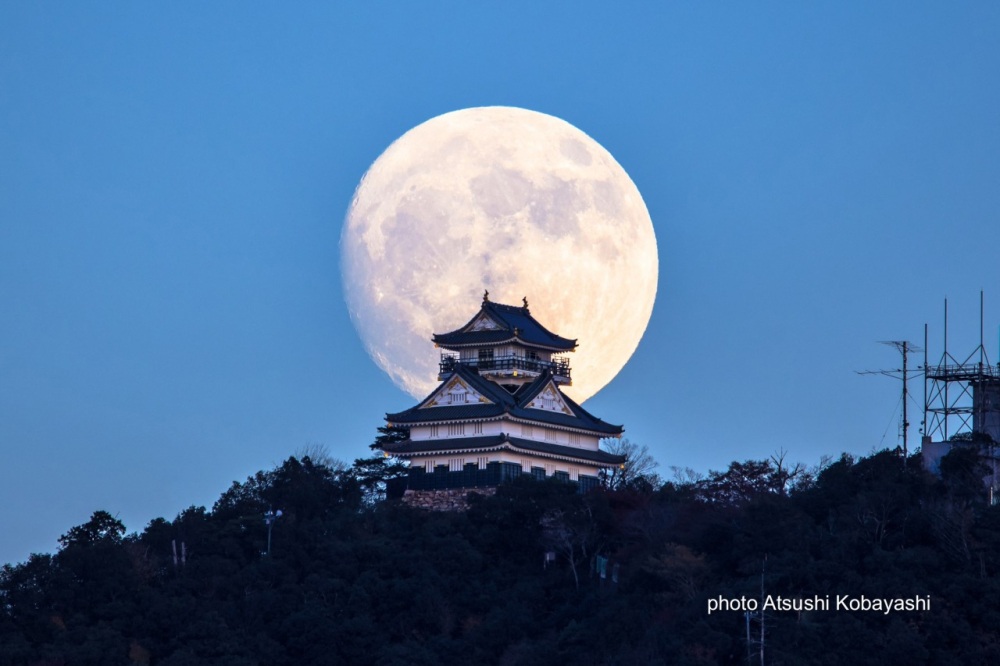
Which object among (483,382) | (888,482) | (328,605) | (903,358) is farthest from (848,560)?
(483,382)

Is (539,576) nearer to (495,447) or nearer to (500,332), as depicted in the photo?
(495,447)

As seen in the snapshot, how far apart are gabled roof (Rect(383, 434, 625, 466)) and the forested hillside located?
3466mm

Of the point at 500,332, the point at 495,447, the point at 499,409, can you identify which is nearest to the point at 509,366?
the point at 500,332

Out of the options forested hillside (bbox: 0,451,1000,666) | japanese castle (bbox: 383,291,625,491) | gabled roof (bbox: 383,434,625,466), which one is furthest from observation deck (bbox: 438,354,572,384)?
forested hillside (bbox: 0,451,1000,666)

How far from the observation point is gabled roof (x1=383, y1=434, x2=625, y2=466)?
358ft

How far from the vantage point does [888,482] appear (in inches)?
3605

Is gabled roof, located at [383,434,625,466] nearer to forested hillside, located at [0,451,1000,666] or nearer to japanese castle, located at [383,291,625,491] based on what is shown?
japanese castle, located at [383,291,625,491]

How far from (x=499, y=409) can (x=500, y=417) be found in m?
0.39

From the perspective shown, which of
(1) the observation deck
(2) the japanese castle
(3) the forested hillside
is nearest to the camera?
(3) the forested hillside

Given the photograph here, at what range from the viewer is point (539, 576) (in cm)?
9962

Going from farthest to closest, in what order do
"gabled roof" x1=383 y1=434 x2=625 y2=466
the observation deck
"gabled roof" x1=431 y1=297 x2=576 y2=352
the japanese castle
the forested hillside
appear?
the observation deck < "gabled roof" x1=431 y1=297 x2=576 y2=352 < the japanese castle < "gabled roof" x1=383 y1=434 x2=625 y2=466 < the forested hillside

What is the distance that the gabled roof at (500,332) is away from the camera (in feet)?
370

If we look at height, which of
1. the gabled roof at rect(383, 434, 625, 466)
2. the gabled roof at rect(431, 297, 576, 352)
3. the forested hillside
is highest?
the gabled roof at rect(431, 297, 576, 352)

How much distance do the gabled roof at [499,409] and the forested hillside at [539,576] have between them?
17.8ft
